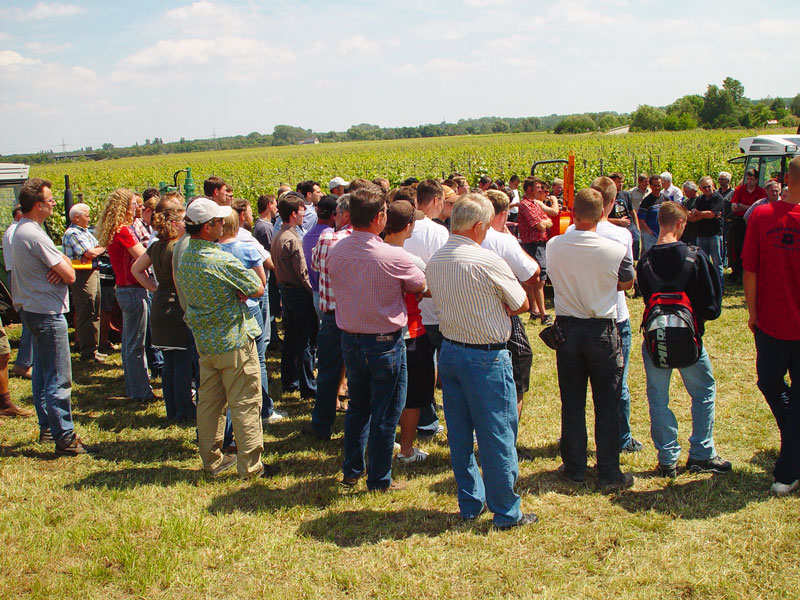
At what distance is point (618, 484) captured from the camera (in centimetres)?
455

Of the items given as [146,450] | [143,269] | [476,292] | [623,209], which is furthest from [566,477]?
[623,209]

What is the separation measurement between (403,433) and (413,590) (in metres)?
1.66

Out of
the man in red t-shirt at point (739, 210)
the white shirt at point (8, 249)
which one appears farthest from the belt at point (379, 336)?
the man in red t-shirt at point (739, 210)

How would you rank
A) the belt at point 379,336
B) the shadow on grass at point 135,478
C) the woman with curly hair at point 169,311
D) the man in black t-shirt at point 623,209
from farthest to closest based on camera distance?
1. the man in black t-shirt at point 623,209
2. the woman with curly hair at point 169,311
3. the shadow on grass at point 135,478
4. the belt at point 379,336

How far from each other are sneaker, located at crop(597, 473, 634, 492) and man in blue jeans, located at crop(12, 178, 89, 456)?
420 centimetres

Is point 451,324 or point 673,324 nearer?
point 451,324

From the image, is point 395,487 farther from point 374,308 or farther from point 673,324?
point 673,324

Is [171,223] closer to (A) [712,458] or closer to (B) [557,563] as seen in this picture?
(B) [557,563]

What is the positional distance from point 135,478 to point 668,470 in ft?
13.1

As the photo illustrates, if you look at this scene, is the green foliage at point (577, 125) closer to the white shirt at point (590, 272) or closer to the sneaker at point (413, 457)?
the sneaker at point (413, 457)

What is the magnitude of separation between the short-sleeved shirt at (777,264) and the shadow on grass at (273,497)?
3211 mm

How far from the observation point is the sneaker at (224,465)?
198 inches

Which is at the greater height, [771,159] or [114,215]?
[771,159]

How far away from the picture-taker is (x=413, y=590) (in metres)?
3.54
